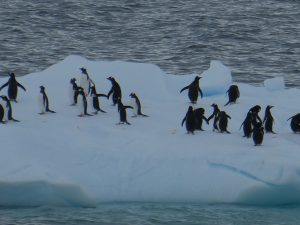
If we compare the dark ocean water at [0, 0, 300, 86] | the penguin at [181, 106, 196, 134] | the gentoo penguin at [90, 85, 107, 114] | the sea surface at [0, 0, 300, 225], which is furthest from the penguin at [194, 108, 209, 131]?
the dark ocean water at [0, 0, 300, 86]

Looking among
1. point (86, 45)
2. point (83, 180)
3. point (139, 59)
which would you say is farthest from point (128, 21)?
point (83, 180)

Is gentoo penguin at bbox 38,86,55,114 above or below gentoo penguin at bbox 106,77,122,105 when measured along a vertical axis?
below

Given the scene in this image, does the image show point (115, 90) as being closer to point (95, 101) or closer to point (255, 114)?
point (95, 101)

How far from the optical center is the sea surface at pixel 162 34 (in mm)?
39531

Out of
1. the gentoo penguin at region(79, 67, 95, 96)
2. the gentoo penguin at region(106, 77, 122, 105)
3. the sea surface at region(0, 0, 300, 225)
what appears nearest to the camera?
the gentoo penguin at region(106, 77, 122, 105)

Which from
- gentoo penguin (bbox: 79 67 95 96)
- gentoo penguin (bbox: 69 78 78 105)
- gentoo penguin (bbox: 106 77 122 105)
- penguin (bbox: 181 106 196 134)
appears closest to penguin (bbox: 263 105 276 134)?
penguin (bbox: 181 106 196 134)

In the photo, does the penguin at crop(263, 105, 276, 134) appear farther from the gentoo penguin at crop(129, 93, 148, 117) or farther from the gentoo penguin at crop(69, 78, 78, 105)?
the gentoo penguin at crop(69, 78, 78, 105)

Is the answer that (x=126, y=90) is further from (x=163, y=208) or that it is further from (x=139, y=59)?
(x=139, y=59)

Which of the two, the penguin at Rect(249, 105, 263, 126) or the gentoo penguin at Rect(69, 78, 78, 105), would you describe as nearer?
the penguin at Rect(249, 105, 263, 126)

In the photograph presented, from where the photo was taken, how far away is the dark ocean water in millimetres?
39625

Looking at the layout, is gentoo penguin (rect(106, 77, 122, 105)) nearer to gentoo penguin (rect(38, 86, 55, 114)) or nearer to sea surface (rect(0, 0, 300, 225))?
gentoo penguin (rect(38, 86, 55, 114))

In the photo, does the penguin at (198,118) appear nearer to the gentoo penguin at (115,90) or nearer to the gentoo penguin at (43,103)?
the gentoo penguin at (115,90)

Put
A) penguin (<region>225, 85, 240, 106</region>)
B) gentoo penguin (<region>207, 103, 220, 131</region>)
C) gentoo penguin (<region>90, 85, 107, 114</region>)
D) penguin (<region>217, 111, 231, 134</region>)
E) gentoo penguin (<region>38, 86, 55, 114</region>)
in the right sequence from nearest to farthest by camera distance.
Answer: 1. penguin (<region>217, 111, 231, 134</region>)
2. gentoo penguin (<region>207, 103, 220, 131</region>)
3. gentoo penguin (<region>38, 86, 55, 114</region>)
4. gentoo penguin (<region>90, 85, 107, 114</region>)
5. penguin (<region>225, 85, 240, 106</region>)

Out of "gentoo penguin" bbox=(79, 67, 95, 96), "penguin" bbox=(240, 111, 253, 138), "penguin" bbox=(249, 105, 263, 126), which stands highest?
"gentoo penguin" bbox=(79, 67, 95, 96)
